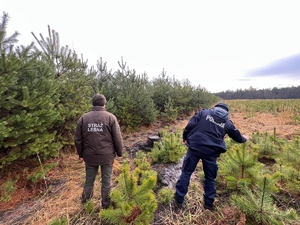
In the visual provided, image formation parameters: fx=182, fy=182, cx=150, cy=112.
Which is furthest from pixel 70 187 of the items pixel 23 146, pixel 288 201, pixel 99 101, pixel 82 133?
pixel 288 201

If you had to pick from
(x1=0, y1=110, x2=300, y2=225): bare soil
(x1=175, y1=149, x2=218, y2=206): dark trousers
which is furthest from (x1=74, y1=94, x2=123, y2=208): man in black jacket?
(x1=175, y1=149, x2=218, y2=206): dark trousers

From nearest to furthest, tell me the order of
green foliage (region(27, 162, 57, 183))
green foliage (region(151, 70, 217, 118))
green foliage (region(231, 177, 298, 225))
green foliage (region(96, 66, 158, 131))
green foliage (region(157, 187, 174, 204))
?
1. green foliage (region(231, 177, 298, 225))
2. green foliage (region(157, 187, 174, 204))
3. green foliage (region(27, 162, 57, 183))
4. green foliage (region(96, 66, 158, 131))
5. green foliage (region(151, 70, 217, 118))

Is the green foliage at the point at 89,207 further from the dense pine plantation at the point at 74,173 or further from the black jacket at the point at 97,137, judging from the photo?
the black jacket at the point at 97,137

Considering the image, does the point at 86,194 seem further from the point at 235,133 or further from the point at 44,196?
the point at 235,133

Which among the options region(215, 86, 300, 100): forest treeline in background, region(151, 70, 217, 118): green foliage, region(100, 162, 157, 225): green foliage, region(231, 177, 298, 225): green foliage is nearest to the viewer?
region(231, 177, 298, 225): green foliage

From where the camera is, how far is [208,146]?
Answer: 10.0ft

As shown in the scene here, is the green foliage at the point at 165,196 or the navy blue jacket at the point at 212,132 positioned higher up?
the navy blue jacket at the point at 212,132

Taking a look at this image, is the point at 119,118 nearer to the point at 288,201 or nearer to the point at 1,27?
the point at 1,27

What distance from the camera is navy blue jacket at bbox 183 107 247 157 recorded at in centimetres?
307

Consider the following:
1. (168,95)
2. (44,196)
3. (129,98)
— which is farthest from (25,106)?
(168,95)

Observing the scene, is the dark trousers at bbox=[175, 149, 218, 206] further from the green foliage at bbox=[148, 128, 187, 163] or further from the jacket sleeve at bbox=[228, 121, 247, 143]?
the green foliage at bbox=[148, 128, 187, 163]

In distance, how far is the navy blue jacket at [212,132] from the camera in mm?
3066

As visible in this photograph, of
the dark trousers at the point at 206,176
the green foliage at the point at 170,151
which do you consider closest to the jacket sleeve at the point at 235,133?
the dark trousers at the point at 206,176

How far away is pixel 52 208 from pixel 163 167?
8.44 ft
